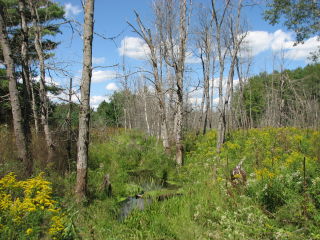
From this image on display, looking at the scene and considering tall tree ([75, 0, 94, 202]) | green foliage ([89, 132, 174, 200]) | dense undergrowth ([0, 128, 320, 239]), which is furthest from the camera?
green foliage ([89, 132, 174, 200])

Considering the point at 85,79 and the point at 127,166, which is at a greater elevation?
the point at 85,79

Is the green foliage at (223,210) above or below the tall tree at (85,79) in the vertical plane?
below

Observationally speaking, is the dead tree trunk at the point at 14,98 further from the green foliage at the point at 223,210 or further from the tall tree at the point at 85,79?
the green foliage at the point at 223,210

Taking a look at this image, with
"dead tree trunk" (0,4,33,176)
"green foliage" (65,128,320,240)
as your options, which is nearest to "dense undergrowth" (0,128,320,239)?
"green foliage" (65,128,320,240)

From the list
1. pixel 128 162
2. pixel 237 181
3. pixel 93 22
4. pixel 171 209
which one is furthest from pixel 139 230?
pixel 128 162

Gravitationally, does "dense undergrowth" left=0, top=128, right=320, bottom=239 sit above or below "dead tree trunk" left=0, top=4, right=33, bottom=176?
below

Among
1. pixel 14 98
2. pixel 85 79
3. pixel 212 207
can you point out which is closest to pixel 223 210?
pixel 212 207

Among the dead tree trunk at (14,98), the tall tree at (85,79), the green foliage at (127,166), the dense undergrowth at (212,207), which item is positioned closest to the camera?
the dense undergrowth at (212,207)

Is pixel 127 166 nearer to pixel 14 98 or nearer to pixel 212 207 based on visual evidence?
pixel 14 98

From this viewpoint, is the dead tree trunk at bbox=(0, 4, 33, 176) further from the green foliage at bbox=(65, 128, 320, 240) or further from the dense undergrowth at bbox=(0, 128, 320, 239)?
the green foliage at bbox=(65, 128, 320, 240)

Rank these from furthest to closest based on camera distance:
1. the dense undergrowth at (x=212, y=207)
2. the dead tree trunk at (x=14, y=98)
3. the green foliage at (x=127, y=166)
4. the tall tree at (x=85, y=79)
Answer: the green foliage at (x=127, y=166) < the dead tree trunk at (x=14, y=98) < the tall tree at (x=85, y=79) < the dense undergrowth at (x=212, y=207)

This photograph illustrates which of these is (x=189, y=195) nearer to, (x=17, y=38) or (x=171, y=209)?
(x=171, y=209)

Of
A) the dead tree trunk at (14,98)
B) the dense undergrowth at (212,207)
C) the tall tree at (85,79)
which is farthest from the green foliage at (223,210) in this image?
the dead tree trunk at (14,98)

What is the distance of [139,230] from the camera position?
4.44 m
